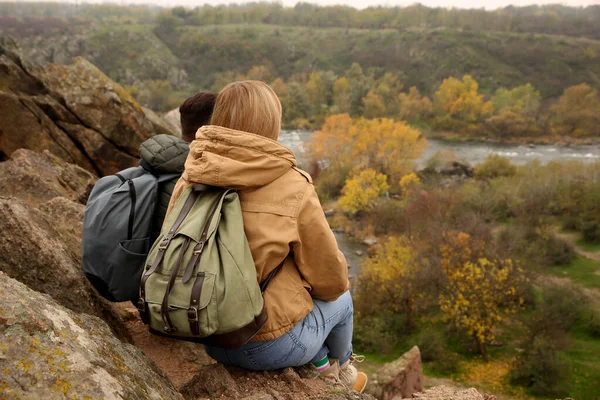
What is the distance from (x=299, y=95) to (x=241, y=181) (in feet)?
253

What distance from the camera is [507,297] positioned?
24.7m

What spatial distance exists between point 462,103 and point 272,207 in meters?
77.9

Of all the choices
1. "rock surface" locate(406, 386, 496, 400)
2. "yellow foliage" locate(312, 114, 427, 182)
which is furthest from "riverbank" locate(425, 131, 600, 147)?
"rock surface" locate(406, 386, 496, 400)

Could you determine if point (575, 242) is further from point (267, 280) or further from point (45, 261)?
point (45, 261)

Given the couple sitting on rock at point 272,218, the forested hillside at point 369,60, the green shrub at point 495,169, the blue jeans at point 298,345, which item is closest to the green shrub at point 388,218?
the green shrub at point 495,169

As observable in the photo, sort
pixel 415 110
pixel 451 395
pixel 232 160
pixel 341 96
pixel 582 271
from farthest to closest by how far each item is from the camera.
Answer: pixel 341 96, pixel 415 110, pixel 582 271, pixel 451 395, pixel 232 160

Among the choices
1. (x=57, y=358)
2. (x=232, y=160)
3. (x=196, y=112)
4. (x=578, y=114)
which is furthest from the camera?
(x=578, y=114)

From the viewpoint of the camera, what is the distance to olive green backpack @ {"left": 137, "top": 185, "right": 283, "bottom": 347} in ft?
8.67

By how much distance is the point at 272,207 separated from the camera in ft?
9.66

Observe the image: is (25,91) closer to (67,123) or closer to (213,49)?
(67,123)

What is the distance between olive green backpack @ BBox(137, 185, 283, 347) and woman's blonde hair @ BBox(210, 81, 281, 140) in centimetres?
45

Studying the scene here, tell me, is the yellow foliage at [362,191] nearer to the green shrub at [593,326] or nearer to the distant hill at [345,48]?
the green shrub at [593,326]

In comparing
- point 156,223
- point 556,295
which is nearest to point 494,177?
point 556,295

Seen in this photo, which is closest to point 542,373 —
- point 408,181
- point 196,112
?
point 196,112
